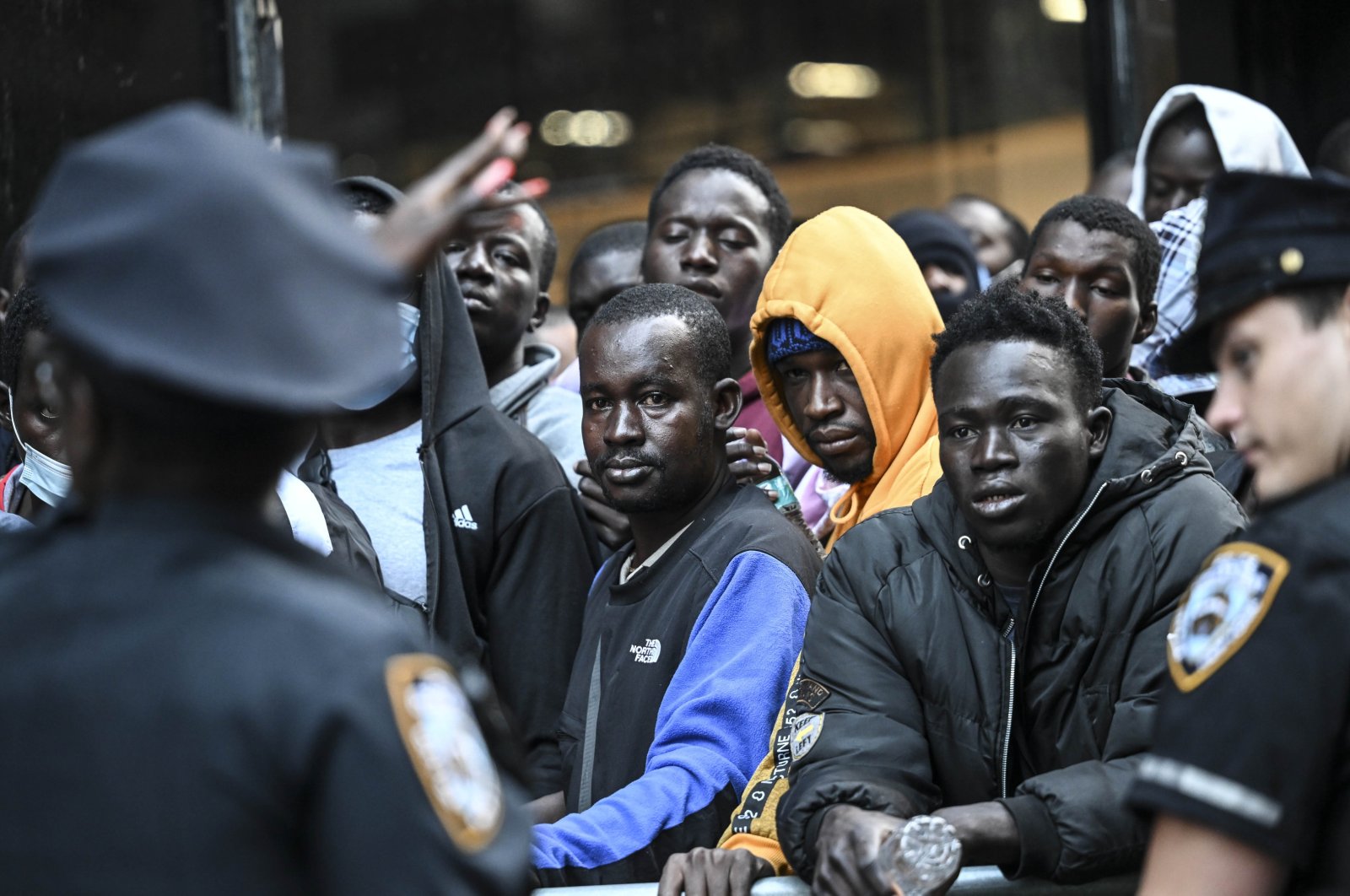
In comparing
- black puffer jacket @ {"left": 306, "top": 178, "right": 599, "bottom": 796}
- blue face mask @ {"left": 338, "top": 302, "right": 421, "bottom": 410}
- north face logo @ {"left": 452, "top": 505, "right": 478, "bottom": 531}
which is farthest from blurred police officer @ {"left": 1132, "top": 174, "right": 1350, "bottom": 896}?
blue face mask @ {"left": 338, "top": 302, "right": 421, "bottom": 410}

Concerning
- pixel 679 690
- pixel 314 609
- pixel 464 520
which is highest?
pixel 314 609

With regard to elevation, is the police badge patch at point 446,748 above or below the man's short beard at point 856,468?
above

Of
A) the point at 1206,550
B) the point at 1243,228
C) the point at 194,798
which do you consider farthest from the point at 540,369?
the point at 194,798

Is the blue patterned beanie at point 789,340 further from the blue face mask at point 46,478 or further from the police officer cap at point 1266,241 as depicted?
the police officer cap at point 1266,241

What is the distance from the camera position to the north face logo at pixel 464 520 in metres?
4.39

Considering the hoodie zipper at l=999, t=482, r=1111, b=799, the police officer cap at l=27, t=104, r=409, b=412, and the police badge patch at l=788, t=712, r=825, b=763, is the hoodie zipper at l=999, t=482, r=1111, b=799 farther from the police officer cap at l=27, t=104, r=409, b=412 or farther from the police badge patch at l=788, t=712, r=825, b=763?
the police officer cap at l=27, t=104, r=409, b=412

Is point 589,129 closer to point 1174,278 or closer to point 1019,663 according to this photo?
point 1174,278

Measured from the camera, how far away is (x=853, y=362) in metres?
4.24

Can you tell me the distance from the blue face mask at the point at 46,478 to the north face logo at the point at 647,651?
136 centimetres

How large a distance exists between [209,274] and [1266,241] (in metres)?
1.35

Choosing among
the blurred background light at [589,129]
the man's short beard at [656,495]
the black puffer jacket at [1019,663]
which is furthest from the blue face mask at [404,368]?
the blurred background light at [589,129]

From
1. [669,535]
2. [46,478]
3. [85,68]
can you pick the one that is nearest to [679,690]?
[669,535]

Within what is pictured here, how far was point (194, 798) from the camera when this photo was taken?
1533 millimetres

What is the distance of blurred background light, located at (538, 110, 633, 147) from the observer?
936cm
